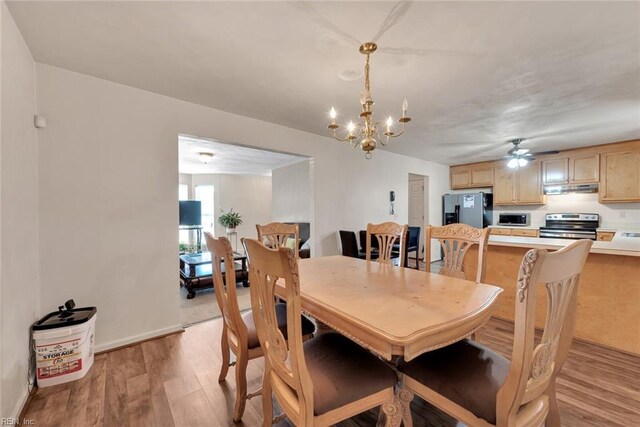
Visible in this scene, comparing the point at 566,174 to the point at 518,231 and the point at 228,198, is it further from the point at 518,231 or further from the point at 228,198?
the point at 228,198

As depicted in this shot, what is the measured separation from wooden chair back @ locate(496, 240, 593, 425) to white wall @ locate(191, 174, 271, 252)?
23.7 feet

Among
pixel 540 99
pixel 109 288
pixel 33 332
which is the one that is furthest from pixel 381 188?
pixel 33 332

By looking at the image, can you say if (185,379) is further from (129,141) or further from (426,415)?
(129,141)

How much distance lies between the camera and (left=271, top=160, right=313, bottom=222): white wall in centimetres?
580

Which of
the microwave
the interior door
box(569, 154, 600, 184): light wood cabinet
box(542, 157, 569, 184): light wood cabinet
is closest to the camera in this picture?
box(569, 154, 600, 184): light wood cabinet


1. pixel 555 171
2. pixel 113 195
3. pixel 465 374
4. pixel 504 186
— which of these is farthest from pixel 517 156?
pixel 113 195

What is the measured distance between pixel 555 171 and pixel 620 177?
2.80ft

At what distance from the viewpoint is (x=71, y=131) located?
7.25 feet

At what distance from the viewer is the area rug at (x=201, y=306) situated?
3.04m

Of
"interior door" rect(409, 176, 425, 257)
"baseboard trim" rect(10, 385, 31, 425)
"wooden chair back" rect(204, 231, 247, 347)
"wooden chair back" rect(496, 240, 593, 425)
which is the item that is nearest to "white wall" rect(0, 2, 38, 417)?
"baseboard trim" rect(10, 385, 31, 425)

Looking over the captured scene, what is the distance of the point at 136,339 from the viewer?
246cm

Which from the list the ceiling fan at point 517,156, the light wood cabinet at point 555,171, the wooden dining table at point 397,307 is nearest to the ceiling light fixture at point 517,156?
the ceiling fan at point 517,156

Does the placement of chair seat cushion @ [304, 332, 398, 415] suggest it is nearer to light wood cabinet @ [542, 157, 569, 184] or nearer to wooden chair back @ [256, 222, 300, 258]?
wooden chair back @ [256, 222, 300, 258]

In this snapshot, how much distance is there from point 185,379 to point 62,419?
0.65 m
